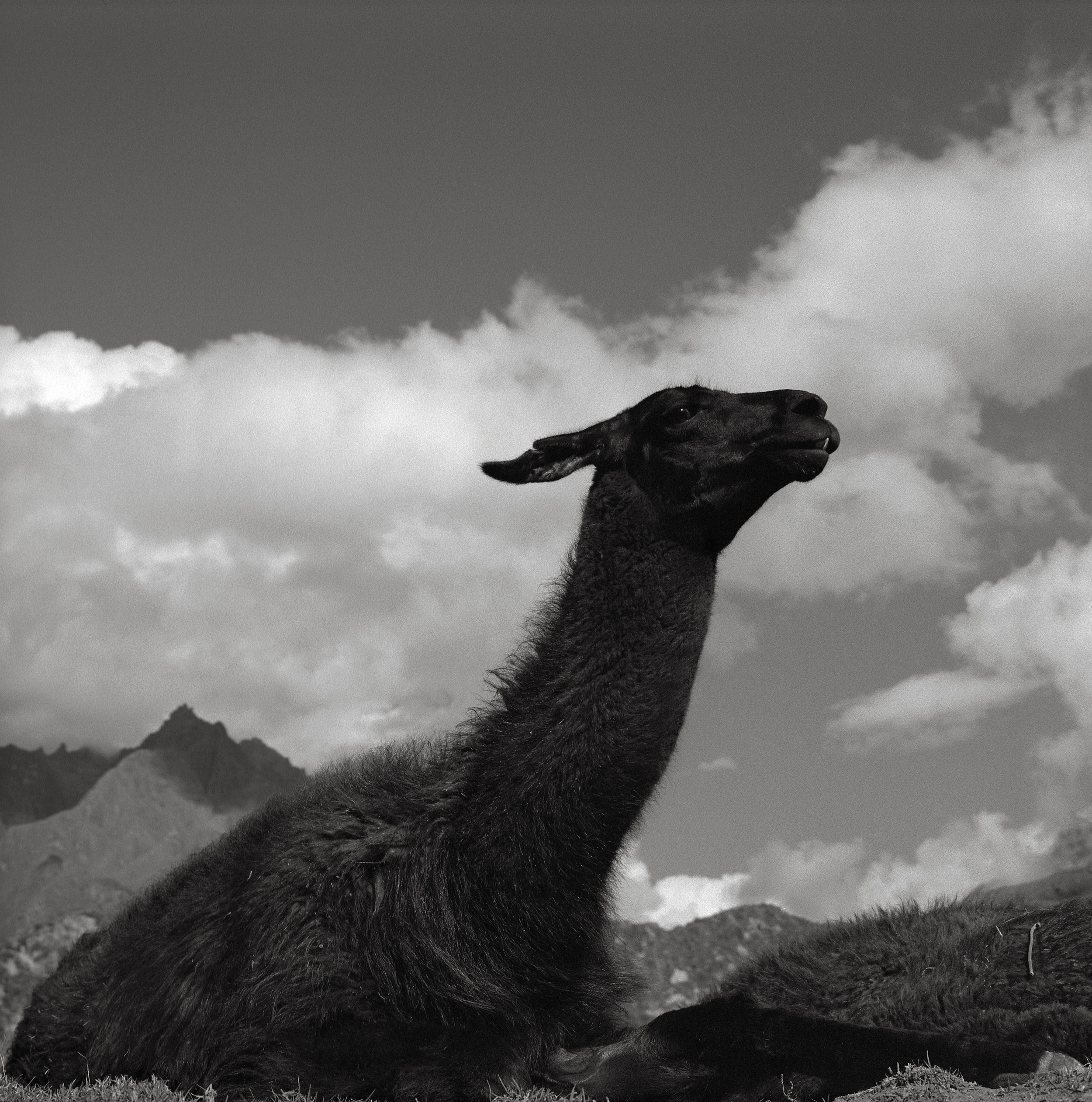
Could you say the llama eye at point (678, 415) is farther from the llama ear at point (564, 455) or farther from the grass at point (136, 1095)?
the grass at point (136, 1095)

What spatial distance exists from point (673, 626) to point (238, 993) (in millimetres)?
3071

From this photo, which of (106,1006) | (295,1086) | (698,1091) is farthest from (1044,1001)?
(106,1006)

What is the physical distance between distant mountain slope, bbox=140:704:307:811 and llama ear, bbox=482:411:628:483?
220 ft

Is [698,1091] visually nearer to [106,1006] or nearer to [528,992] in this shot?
[528,992]

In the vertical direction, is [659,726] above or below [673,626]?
below

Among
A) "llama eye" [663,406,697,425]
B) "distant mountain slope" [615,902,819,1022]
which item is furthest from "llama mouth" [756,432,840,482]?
"distant mountain slope" [615,902,819,1022]

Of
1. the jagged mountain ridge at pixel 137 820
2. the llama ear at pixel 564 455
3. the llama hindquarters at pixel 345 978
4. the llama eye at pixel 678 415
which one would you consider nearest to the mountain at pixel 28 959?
the llama hindquarters at pixel 345 978

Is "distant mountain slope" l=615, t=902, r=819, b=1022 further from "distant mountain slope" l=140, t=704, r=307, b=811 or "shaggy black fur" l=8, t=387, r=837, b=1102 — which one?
"distant mountain slope" l=140, t=704, r=307, b=811

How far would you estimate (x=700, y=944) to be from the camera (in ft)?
77.5

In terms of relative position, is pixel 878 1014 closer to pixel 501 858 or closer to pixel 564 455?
pixel 501 858

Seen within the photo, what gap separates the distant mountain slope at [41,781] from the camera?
91.4 metres

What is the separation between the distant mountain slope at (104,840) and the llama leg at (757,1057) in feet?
195

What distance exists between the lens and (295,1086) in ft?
20.3

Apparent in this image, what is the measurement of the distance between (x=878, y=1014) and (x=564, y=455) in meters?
3.69
